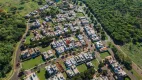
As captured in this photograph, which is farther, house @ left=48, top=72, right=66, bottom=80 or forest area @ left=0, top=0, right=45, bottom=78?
forest area @ left=0, top=0, right=45, bottom=78

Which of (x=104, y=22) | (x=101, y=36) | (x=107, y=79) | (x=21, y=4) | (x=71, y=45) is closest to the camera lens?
(x=107, y=79)

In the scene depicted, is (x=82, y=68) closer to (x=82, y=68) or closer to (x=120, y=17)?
(x=82, y=68)

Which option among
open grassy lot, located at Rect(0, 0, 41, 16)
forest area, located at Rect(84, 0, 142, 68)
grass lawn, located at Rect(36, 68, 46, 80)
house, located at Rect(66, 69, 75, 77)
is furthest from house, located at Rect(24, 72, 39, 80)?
open grassy lot, located at Rect(0, 0, 41, 16)

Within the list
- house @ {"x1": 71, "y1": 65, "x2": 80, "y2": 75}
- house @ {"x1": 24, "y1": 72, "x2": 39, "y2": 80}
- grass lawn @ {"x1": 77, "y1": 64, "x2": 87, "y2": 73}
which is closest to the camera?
house @ {"x1": 24, "y1": 72, "x2": 39, "y2": 80}

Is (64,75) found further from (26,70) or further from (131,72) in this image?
(131,72)

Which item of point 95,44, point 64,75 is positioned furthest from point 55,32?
point 64,75

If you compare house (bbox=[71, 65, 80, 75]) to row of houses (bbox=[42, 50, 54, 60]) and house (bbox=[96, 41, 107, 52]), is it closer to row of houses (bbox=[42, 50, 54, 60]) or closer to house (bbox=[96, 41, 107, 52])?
row of houses (bbox=[42, 50, 54, 60])
